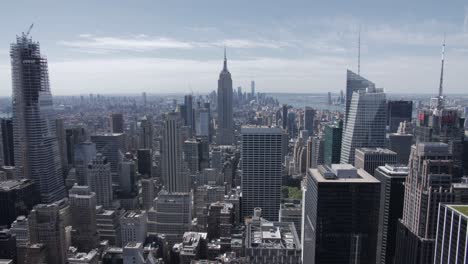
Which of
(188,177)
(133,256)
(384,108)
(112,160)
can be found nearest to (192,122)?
(112,160)

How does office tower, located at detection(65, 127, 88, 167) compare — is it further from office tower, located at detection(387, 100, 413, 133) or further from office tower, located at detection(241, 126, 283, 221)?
office tower, located at detection(387, 100, 413, 133)

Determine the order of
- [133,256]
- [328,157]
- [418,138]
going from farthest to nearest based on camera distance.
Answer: [328,157] < [418,138] < [133,256]

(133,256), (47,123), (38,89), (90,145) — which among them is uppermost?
(38,89)

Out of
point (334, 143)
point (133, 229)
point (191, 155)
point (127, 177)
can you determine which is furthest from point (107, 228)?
point (334, 143)

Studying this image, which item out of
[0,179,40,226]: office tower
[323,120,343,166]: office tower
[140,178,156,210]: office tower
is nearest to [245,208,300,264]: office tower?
[140,178,156,210]: office tower

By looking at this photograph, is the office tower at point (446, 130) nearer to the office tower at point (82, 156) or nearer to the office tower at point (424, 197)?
the office tower at point (424, 197)

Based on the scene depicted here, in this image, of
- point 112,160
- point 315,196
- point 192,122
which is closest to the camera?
point 315,196

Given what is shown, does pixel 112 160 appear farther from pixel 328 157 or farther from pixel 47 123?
pixel 328 157
